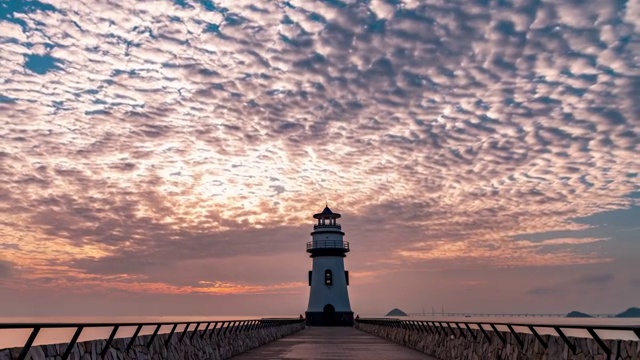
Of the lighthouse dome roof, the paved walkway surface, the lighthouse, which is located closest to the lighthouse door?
the lighthouse

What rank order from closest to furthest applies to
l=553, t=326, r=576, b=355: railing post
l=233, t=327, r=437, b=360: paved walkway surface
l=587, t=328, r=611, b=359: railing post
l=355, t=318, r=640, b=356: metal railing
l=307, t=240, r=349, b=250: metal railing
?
l=355, t=318, r=640, b=356: metal railing
l=587, t=328, r=611, b=359: railing post
l=553, t=326, r=576, b=355: railing post
l=233, t=327, r=437, b=360: paved walkway surface
l=307, t=240, r=349, b=250: metal railing

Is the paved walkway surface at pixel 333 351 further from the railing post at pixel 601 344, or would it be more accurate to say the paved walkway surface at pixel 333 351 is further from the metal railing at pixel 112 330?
the railing post at pixel 601 344

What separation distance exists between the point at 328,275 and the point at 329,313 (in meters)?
4.63

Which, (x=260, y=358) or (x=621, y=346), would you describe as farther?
(x=260, y=358)

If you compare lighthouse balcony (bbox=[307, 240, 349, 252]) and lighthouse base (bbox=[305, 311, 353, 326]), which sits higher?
lighthouse balcony (bbox=[307, 240, 349, 252])

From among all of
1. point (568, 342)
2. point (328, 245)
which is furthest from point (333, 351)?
point (328, 245)

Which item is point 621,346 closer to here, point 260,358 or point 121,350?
point 121,350

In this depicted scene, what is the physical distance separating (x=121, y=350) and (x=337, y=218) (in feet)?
178

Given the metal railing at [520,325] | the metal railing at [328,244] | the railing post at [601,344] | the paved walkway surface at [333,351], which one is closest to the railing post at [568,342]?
the metal railing at [520,325]

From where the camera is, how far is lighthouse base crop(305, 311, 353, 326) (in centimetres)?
6688

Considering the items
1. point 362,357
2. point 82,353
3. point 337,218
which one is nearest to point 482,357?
point 362,357

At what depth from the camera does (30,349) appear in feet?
31.4

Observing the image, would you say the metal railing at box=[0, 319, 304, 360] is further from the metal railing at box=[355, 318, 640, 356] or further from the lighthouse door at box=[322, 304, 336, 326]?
the lighthouse door at box=[322, 304, 336, 326]

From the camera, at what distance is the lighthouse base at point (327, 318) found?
219ft
